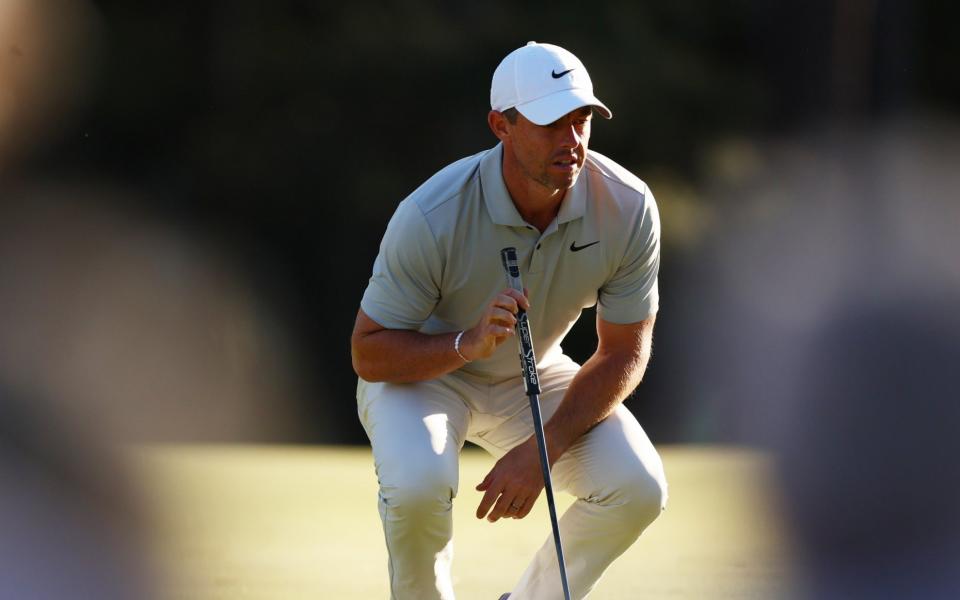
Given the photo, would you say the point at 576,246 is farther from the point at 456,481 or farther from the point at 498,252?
the point at 456,481

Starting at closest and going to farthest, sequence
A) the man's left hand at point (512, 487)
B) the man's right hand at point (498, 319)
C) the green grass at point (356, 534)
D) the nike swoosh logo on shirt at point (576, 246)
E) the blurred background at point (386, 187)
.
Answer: the man's right hand at point (498, 319) < the man's left hand at point (512, 487) < the nike swoosh logo on shirt at point (576, 246) < the green grass at point (356, 534) < the blurred background at point (386, 187)

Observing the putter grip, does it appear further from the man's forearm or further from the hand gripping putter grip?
the man's forearm

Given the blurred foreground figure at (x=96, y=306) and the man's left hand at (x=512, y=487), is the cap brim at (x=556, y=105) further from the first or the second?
the blurred foreground figure at (x=96, y=306)

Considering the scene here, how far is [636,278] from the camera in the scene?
8.46 ft

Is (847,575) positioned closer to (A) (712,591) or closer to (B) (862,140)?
(A) (712,591)

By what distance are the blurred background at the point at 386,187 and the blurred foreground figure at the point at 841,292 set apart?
0.01 meters

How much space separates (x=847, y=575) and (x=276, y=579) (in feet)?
4.34

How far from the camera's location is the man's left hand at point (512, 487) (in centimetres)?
242

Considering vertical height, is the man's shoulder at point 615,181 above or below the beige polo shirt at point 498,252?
above

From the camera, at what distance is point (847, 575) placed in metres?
3.25

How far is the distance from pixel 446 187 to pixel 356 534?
5.03ft

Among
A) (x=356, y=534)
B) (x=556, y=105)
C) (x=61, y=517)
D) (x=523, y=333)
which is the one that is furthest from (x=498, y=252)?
(x=61, y=517)

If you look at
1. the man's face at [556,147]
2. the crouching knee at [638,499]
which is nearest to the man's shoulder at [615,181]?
the man's face at [556,147]

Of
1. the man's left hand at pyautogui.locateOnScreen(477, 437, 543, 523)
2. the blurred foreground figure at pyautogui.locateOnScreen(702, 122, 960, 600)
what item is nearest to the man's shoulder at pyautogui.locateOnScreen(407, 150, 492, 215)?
the man's left hand at pyautogui.locateOnScreen(477, 437, 543, 523)
